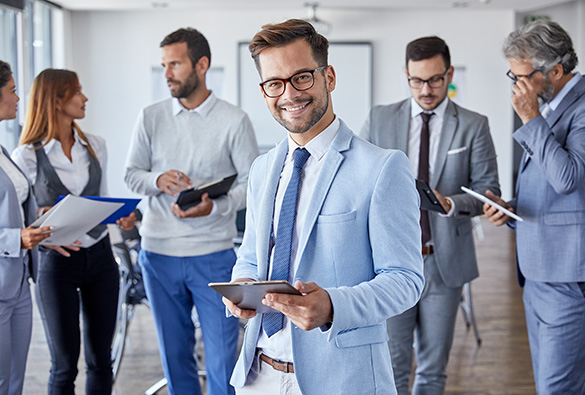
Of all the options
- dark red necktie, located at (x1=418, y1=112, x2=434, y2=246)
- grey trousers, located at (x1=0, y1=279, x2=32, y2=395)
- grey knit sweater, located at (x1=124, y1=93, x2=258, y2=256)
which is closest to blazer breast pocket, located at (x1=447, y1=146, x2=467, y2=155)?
dark red necktie, located at (x1=418, y1=112, x2=434, y2=246)

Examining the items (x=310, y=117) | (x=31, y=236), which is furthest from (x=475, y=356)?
(x=310, y=117)

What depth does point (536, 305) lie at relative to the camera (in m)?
2.72

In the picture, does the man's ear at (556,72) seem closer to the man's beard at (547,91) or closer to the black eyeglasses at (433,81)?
the man's beard at (547,91)

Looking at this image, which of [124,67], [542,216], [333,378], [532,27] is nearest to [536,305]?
[542,216]

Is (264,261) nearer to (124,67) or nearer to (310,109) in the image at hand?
(310,109)

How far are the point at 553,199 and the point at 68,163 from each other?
2163 mm

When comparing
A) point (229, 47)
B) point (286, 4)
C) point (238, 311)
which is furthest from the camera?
point (229, 47)

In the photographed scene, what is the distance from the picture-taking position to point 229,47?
11.0 m

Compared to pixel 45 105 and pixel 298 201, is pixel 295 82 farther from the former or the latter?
pixel 45 105

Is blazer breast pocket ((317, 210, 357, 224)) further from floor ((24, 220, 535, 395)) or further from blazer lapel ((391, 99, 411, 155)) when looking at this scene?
floor ((24, 220, 535, 395))

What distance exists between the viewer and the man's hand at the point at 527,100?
260 centimetres

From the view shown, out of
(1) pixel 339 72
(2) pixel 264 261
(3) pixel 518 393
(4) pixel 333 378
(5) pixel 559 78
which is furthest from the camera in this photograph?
(1) pixel 339 72

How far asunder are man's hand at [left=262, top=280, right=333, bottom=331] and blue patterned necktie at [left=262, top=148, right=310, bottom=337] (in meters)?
0.26

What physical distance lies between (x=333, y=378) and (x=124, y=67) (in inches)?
401
